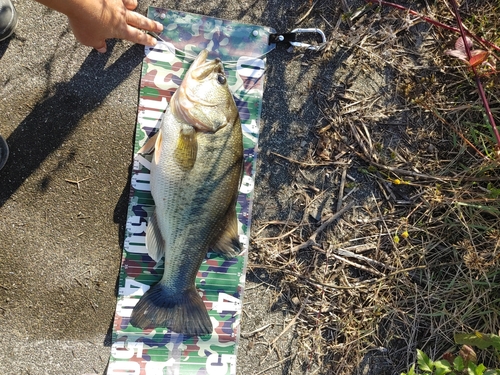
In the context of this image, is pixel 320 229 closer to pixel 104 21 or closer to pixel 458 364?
pixel 458 364

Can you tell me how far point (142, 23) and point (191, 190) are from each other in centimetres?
142

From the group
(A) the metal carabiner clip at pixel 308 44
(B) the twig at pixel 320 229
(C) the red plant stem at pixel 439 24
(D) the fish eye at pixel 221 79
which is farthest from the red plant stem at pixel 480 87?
(D) the fish eye at pixel 221 79

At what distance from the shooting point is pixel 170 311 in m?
3.00

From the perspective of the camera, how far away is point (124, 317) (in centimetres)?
311

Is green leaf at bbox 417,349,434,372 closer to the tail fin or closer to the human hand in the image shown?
the tail fin

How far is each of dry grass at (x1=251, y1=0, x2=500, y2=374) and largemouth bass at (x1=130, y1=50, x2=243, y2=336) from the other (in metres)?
0.62

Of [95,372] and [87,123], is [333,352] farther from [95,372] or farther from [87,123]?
[87,123]

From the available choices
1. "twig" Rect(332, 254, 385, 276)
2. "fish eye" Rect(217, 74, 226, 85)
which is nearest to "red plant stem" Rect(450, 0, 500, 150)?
"twig" Rect(332, 254, 385, 276)

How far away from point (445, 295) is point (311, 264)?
1.24 m

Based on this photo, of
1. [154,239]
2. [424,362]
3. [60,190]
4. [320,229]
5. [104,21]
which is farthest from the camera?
[320,229]

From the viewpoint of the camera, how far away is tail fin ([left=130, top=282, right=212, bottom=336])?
299cm

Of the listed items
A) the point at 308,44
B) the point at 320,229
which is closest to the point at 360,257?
the point at 320,229

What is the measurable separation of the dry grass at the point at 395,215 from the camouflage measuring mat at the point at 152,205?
0.39 m

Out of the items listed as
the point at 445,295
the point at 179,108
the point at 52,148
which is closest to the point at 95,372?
the point at 52,148
